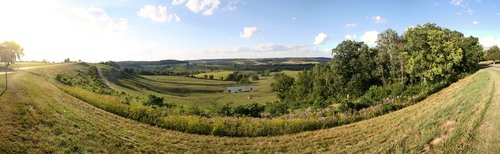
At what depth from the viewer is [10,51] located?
9369 centimetres

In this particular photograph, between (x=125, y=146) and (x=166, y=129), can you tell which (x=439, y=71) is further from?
(x=125, y=146)

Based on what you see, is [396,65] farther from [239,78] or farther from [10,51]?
[239,78]

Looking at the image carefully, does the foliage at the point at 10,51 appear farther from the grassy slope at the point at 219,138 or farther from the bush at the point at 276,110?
the grassy slope at the point at 219,138

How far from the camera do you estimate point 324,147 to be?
1661cm

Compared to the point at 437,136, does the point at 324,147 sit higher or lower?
lower

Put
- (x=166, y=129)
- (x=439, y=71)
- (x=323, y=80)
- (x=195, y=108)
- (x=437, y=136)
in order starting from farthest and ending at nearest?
1. (x=323, y=80)
2. (x=439, y=71)
3. (x=195, y=108)
4. (x=166, y=129)
5. (x=437, y=136)

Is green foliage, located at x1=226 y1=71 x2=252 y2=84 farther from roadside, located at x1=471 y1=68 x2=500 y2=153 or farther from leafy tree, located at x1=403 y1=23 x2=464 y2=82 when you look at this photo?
roadside, located at x1=471 y1=68 x2=500 y2=153

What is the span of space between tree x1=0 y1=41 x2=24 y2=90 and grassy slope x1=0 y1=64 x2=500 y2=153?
8656 centimetres

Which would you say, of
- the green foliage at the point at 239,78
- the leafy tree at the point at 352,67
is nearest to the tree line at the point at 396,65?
the leafy tree at the point at 352,67

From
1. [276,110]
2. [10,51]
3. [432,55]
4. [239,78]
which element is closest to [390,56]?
[432,55]

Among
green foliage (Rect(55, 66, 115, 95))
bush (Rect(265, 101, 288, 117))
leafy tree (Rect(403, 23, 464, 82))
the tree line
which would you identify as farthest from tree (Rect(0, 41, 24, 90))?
leafy tree (Rect(403, 23, 464, 82))

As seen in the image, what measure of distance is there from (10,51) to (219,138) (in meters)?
102

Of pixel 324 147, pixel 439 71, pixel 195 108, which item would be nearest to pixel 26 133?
pixel 324 147

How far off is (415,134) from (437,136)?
133 cm
